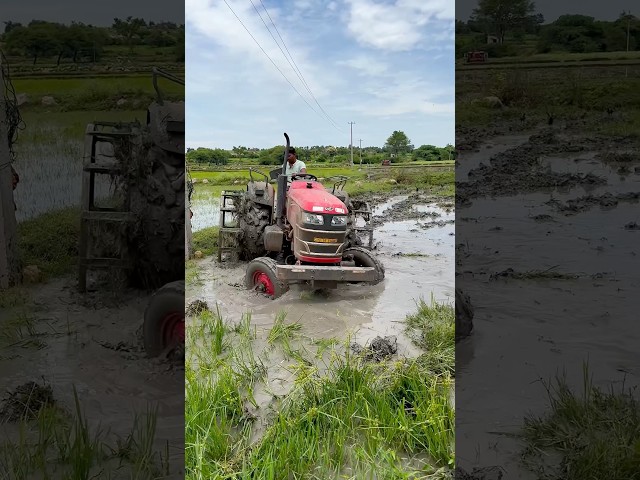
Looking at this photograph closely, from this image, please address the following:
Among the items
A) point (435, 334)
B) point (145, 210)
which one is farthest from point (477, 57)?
point (145, 210)

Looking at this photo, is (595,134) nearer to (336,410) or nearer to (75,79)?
(336,410)

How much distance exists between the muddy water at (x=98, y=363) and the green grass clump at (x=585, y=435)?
1.55m

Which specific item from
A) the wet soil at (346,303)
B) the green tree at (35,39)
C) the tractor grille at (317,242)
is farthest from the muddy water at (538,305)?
the green tree at (35,39)

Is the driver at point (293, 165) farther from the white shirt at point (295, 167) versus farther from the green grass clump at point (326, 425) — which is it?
the green grass clump at point (326, 425)

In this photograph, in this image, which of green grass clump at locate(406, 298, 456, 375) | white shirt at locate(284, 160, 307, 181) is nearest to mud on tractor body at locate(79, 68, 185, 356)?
green grass clump at locate(406, 298, 456, 375)

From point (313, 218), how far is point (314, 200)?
0.17 meters

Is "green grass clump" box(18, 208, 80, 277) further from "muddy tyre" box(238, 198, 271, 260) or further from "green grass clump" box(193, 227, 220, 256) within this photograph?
"green grass clump" box(193, 227, 220, 256)

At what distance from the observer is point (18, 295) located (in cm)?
142

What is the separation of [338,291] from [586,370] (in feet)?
10.7

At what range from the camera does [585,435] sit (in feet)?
7.26

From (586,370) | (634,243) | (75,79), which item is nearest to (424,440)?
(586,370)

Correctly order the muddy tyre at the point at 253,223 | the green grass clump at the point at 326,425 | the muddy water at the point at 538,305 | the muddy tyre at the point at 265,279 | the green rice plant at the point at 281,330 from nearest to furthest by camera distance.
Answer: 1. the green grass clump at the point at 326,425
2. the muddy water at the point at 538,305
3. the green rice plant at the point at 281,330
4. the muddy tyre at the point at 265,279
5. the muddy tyre at the point at 253,223

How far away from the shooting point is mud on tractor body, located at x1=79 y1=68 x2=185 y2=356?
4.38 feet

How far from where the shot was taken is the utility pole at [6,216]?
1.37m
